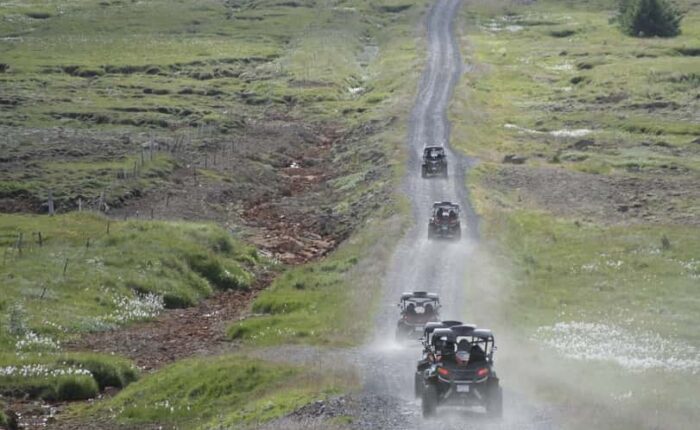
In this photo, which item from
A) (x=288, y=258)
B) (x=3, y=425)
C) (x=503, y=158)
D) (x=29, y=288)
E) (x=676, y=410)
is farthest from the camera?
(x=503, y=158)

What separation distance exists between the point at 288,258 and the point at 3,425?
32.9 m

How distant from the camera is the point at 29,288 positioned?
55000 mm

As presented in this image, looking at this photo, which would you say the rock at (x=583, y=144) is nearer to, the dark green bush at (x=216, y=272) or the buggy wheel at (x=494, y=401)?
the dark green bush at (x=216, y=272)

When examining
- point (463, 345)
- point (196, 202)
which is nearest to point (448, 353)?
point (463, 345)

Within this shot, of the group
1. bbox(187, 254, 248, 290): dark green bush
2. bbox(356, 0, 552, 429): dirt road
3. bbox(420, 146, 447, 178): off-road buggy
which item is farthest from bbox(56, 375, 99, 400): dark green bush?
bbox(420, 146, 447, 178): off-road buggy

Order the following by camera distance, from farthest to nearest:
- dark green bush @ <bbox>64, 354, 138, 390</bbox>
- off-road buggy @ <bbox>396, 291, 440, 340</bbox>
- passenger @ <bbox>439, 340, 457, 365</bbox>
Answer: dark green bush @ <bbox>64, 354, 138, 390</bbox>
off-road buggy @ <bbox>396, 291, 440, 340</bbox>
passenger @ <bbox>439, 340, 457, 365</bbox>

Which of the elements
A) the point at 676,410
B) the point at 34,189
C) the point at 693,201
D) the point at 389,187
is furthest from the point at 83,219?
the point at 676,410

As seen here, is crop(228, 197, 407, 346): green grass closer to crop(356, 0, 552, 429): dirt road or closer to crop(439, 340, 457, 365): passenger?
crop(356, 0, 552, 429): dirt road

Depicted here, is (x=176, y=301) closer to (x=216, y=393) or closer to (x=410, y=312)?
(x=410, y=312)

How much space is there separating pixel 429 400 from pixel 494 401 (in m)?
1.83

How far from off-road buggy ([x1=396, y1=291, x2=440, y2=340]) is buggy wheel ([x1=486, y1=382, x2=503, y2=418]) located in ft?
40.9

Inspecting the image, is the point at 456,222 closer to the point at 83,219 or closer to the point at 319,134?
the point at 83,219

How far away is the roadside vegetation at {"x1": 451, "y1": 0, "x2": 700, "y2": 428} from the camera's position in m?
39.9

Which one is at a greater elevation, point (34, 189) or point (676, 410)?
point (676, 410)
